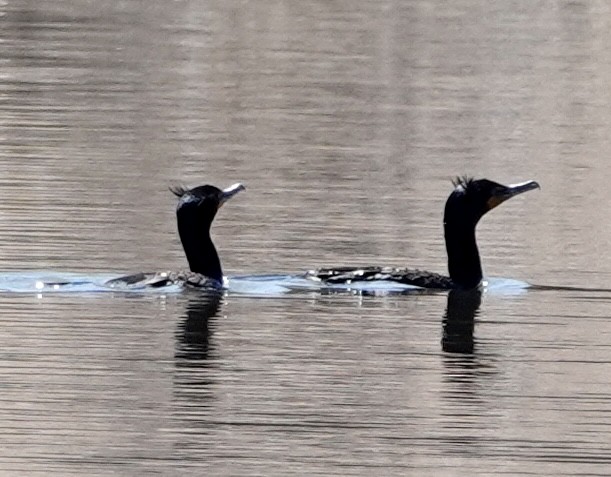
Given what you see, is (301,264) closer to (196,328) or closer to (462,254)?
(462,254)

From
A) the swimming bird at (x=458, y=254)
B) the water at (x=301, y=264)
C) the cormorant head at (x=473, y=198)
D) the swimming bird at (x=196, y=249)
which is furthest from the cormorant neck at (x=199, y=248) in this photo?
the cormorant head at (x=473, y=198)

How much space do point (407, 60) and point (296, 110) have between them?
354 inches

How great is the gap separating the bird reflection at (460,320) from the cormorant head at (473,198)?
0.79m

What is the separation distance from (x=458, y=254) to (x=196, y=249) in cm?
192

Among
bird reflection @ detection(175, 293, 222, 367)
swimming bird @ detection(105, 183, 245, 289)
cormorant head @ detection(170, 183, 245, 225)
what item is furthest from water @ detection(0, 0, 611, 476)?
cormorant head @ detection(170, 183, 245, 225)

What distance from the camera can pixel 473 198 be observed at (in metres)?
18.7

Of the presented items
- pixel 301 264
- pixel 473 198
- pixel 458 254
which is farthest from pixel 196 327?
pixel 473 198

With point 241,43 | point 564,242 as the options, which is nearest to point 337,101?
point 241,43

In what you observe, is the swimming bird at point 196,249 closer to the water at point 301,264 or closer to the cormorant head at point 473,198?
the water at point 301,264

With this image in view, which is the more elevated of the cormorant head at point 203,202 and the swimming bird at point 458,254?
the cormorant head at point 203,202

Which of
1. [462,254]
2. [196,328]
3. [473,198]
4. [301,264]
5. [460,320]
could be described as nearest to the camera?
[196,328]

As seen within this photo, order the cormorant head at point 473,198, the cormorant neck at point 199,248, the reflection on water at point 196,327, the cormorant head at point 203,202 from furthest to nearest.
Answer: the cormorant head at point 473,198
the cormorant head at point 203,202
the cormorant neck at point 199,248
the reflection on water at point 196,327

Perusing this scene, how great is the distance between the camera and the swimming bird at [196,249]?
56.7 ft

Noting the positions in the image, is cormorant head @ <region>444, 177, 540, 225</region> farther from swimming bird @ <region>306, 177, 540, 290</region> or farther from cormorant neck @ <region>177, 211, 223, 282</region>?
cormorant neck @ <region>177, 211, 223, 282</region>
